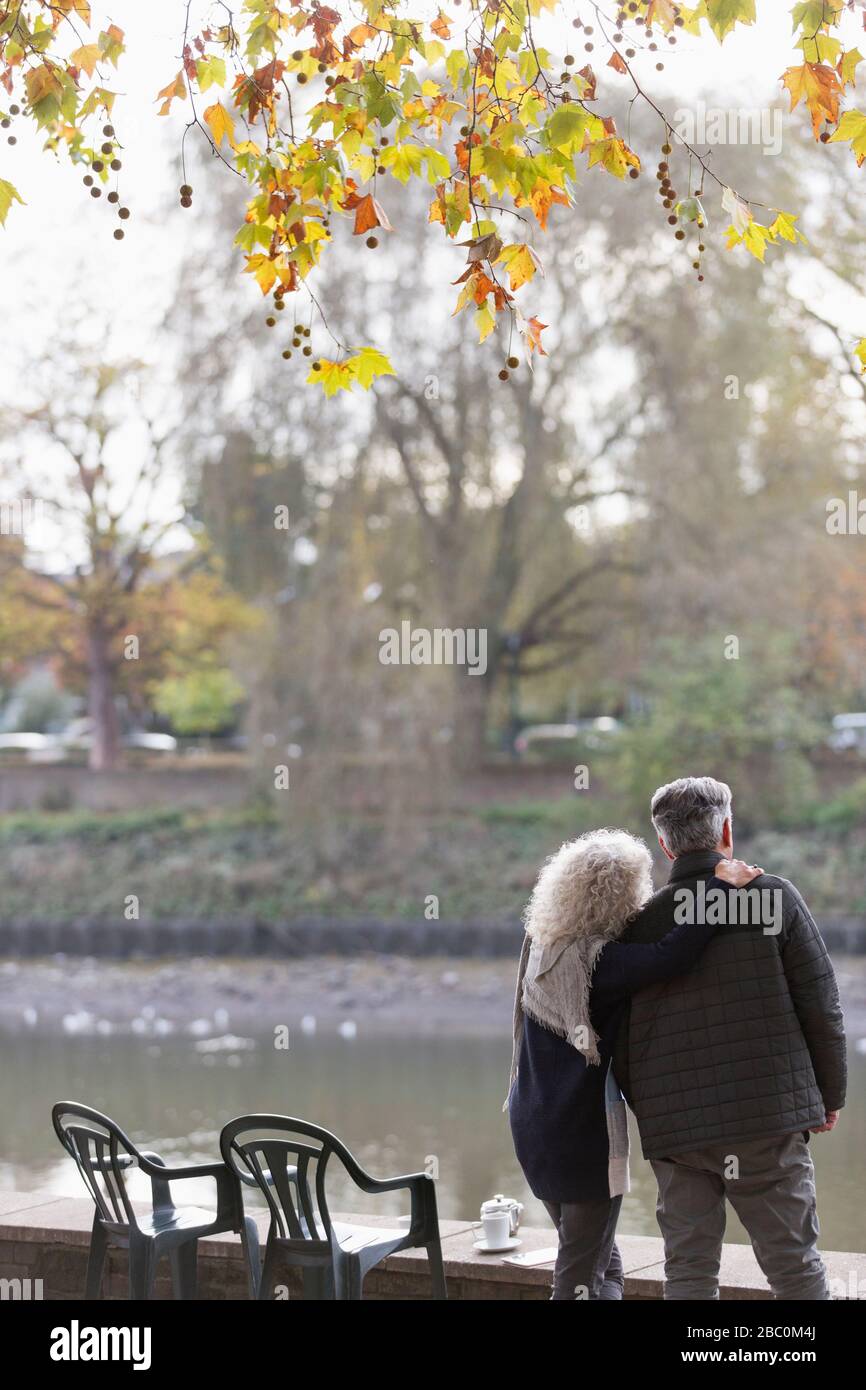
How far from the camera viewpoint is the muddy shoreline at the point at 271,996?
18047mm

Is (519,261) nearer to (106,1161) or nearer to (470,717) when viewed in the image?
(106,1161)

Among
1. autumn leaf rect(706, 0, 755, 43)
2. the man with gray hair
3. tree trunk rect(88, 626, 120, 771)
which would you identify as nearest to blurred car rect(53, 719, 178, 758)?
tree trunk rect(88, 626, 120, 771)

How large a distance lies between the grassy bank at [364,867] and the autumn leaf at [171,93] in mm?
16777

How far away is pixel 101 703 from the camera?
31.7 meters

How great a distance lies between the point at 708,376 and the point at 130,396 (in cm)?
1106

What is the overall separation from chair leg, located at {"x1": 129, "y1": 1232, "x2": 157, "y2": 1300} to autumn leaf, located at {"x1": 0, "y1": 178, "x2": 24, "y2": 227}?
3163 mm

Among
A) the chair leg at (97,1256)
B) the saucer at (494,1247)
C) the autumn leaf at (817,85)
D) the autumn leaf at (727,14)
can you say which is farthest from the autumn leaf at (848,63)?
the chair leg at (97,1256)

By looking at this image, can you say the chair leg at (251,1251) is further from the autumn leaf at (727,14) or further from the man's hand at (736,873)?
the autumn leaf at (727,14)

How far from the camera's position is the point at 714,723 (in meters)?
21.5

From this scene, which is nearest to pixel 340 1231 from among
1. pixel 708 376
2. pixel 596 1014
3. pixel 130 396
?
pixel 596 1014

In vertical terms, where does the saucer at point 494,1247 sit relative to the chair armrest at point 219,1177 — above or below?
below

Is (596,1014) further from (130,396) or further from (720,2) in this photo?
(130,396)

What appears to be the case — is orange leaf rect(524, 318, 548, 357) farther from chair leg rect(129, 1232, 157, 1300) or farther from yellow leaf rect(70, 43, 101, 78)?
chair leg rect(129, 1232, 157, 1300)

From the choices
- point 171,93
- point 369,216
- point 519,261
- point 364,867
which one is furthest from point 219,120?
point 364,867
